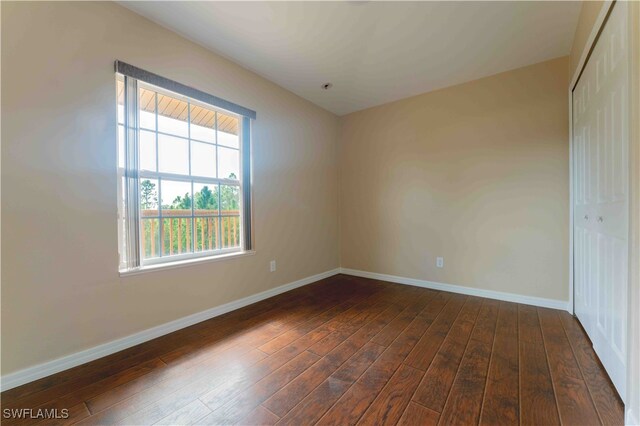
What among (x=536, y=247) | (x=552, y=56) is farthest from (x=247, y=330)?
(x=552, y=56)

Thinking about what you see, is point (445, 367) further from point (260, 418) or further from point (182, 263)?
point (182, 263)

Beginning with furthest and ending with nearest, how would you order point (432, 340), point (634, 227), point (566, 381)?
point (432, 340)
point (566, 381)
point (634, 227)

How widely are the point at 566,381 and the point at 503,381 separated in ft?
1.20

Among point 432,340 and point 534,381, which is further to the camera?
point 432,340

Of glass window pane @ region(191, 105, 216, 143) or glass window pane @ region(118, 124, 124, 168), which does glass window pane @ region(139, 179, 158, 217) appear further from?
glass window pane @ region(191, 105, 216, 143)

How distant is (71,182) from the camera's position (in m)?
1.71

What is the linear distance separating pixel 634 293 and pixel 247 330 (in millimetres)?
2403

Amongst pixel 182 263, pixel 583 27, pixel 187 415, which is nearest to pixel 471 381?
pixel 187 415

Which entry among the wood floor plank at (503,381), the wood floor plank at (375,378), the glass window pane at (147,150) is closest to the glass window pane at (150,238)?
the glass window pane at (147,150)

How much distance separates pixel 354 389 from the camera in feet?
4.84

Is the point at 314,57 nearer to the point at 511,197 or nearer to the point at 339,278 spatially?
the point at 511,197

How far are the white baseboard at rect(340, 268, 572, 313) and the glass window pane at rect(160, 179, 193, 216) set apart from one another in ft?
8.69

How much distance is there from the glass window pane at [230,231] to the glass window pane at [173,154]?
633 millimetres

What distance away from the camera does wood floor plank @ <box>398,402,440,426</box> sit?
124 centimetres
